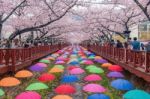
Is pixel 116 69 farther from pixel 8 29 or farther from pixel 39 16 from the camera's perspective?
pixel 8 29

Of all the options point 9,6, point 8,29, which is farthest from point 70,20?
point 9,6

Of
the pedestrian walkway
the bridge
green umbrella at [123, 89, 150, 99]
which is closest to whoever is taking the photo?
green umbrella at [123, 89, 150, 99]

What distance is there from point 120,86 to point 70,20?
49546 mm

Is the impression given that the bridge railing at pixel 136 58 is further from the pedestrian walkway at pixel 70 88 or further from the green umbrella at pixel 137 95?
the green umbrella at pixel 137 95

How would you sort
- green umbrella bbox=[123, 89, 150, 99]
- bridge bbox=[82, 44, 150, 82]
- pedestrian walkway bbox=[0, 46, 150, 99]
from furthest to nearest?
1. bridge bbox=[82, 44, 150, 82]
2. pedestrian walkway bbox=[0, 46, 150, 99]
3. green umbrella bbox=[123, 89, 150, 99]

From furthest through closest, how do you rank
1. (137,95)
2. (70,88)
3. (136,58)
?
(136,58) < (70,88) < (137,95)

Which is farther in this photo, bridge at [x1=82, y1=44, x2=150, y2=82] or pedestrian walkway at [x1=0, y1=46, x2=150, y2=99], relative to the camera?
bridge at [x1=82, y1=44, x2=150, y2=82]

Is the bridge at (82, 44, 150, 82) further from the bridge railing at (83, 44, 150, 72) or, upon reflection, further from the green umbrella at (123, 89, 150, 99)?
the green umbrella at (123, 89, 150, 99)

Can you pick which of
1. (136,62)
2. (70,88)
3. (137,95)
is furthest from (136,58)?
(137,95)

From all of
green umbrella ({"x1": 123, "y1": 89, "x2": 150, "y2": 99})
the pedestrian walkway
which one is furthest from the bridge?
green umbrella ({"x1": 123, "y1": 89, "x2": 150, "y2": 99})

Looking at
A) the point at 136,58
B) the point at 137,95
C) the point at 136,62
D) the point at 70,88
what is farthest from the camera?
the point at 136,62

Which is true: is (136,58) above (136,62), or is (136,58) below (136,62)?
above

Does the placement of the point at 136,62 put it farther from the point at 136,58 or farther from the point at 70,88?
the point at 70,88

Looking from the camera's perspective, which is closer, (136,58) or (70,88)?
(70,88)
